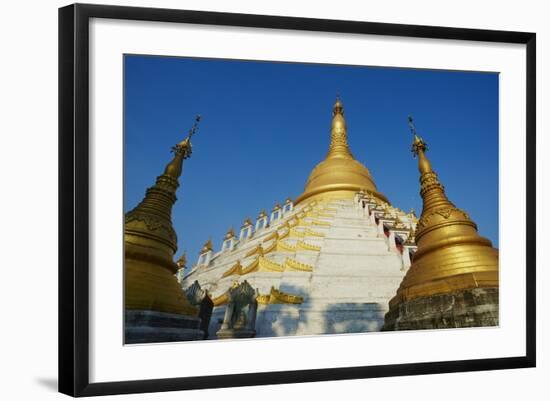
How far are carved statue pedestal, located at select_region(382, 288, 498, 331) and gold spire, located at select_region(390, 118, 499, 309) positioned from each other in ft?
0.17

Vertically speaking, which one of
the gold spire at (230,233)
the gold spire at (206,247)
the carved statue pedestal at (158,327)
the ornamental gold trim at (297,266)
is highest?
the gold spire at (230,233)

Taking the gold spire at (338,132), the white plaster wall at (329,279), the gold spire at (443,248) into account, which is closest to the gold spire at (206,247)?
the white plaster wall at (329,279)

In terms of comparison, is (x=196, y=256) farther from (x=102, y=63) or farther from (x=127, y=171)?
(x=102, y=63)

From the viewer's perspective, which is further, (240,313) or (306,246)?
(306,246)

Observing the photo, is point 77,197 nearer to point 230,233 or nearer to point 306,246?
point 230,233

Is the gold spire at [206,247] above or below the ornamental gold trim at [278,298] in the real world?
above

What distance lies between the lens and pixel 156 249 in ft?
18.8

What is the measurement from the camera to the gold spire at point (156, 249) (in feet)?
18.4

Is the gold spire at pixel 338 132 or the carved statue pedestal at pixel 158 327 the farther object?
the gold spire at pixel 338 132

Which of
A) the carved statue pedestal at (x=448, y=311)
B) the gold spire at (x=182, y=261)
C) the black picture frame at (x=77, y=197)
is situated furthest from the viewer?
the carved statue pedestal at (x=448, y=311)

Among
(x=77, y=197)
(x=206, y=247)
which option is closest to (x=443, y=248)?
(x=206, y=247)

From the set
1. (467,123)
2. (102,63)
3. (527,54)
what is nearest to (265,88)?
(102,63)

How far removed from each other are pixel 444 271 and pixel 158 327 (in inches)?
80.0

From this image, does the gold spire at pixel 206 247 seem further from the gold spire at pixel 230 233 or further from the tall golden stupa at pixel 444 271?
the tall golden stupa at pixel 444 271
